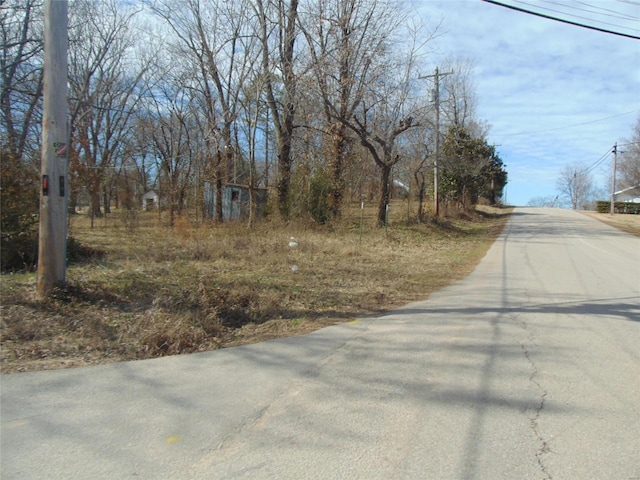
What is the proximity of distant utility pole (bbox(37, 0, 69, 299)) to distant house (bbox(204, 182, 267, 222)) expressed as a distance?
53.1 ft

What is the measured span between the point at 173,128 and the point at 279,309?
3109 centimetres

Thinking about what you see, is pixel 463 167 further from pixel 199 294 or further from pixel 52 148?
pixel 52 148

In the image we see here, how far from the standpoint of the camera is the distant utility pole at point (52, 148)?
6.32m

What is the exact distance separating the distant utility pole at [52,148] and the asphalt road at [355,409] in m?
2.54

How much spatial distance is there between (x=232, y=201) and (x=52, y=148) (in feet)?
62.0

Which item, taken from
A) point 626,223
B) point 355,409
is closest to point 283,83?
point 355,409

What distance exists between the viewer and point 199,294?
23.4 feet

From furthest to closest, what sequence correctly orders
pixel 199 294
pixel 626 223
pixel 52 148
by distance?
pixel 626 223
pixel 199 294
pixel 52 148

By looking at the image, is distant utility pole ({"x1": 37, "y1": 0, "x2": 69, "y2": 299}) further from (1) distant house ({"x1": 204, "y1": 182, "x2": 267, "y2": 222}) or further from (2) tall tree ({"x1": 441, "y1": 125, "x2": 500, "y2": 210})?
(2) tall tree ({"x1": 441, "y1": 125, "x2": 500, "y2": 210})

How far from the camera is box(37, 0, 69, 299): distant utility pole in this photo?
6.32 m

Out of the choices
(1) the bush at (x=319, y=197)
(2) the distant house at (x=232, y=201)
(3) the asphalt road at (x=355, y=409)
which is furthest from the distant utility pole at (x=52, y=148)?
(2) the distant house at (x=232, y=201)

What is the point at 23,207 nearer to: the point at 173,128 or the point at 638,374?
the point at 638,374

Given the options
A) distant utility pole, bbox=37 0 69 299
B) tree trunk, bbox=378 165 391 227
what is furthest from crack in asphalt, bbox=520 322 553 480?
tree trunk, bbox=378 165 391 227

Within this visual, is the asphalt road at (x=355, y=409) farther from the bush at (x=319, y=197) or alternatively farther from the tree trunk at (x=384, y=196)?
the tree trunk at (x=384, y=196)
